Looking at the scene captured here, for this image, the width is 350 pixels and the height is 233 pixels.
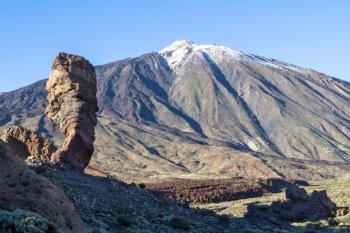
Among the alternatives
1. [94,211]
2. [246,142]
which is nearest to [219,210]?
[94,211]

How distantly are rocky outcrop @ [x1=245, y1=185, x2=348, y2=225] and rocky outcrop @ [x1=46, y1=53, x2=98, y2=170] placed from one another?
11.6 meters

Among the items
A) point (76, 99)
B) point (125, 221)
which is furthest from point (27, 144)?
point (125, 221)

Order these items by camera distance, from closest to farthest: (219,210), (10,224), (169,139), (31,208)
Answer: (10,224)
(31,208)
(219,210)
(169,139)

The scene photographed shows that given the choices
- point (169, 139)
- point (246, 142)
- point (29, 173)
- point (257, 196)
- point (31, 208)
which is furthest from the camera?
point (246, 142)

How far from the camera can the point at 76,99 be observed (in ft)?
122

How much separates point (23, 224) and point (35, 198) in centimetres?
258

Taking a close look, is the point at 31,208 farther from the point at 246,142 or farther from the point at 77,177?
the point at 246,142

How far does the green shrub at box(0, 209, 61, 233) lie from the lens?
37.0 ft

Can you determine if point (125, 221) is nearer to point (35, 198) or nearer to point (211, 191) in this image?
point (35, 198)

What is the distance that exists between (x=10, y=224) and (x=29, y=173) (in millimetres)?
3916

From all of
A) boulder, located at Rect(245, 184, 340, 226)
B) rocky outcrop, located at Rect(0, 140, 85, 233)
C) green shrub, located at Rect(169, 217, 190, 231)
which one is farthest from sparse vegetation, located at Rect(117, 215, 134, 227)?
→ boulder, located at Rect(245, 184, 340, 226)

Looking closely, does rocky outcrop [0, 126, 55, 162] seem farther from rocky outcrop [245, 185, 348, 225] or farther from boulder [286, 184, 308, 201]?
boulder [286, 184, 308, 201]

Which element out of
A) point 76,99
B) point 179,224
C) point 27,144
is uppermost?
point 76,99

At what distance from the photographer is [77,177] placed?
99.4 feet
